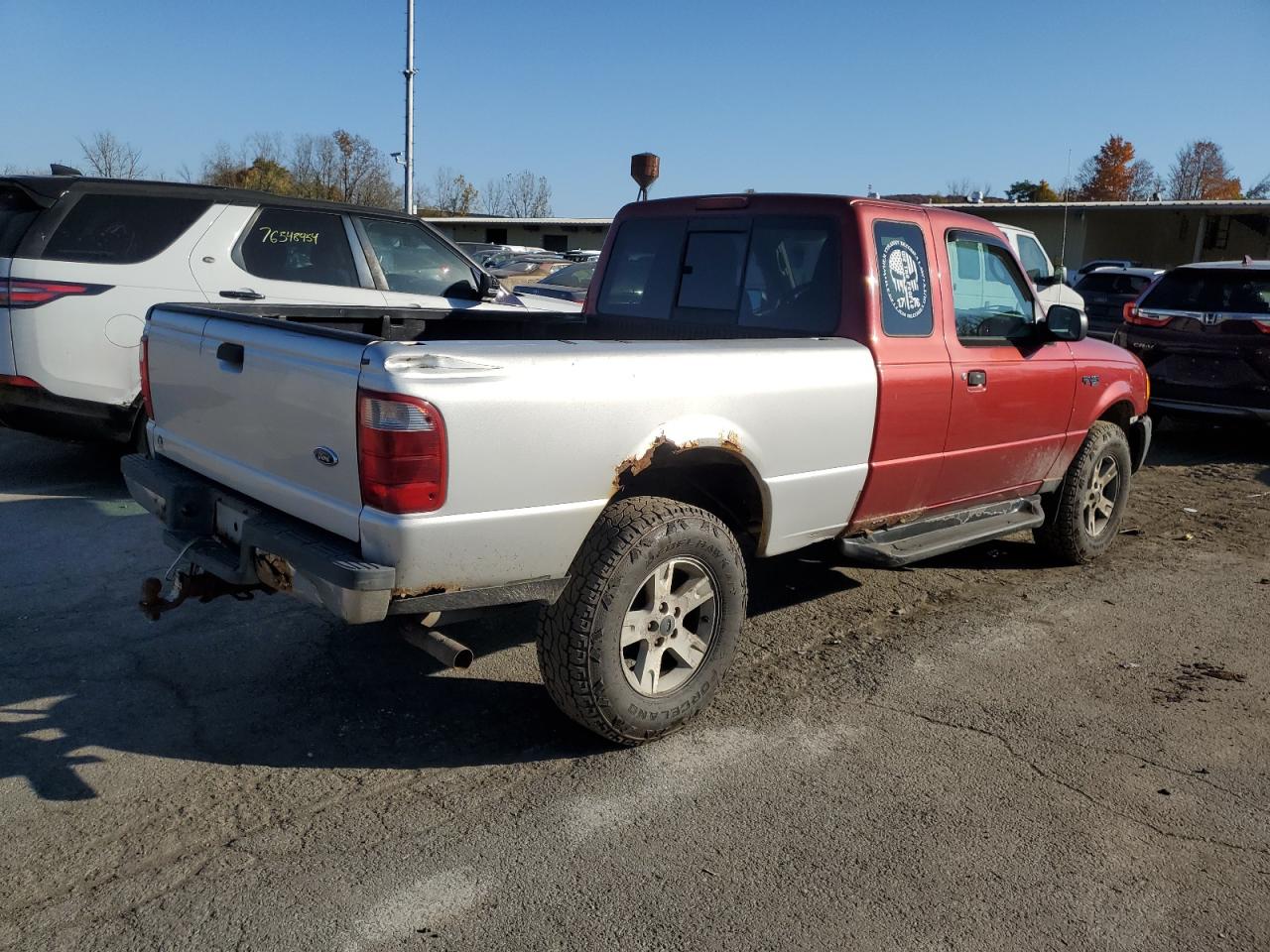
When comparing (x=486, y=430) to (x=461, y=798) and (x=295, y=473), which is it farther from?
(x=461, y=798)

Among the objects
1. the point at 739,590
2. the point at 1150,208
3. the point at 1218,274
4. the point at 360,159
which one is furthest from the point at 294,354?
the point at 360,159

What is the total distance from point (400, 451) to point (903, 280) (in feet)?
8.47

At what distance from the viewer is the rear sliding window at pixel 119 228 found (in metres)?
6.25

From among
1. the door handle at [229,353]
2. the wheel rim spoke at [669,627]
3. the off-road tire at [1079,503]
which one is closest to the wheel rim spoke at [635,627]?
the wheel rim spoke at [669,627]

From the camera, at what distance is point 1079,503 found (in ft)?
19.6

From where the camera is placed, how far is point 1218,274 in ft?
31.9

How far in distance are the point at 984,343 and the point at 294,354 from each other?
3234 mm

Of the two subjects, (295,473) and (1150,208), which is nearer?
(295,473)

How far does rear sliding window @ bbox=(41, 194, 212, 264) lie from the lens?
6250mm

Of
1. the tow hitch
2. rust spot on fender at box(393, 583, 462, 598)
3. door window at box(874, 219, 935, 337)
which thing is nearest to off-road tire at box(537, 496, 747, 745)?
rust spot on fender at box(393, 583, 462, 598)

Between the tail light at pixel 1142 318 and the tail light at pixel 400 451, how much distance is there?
8.72m

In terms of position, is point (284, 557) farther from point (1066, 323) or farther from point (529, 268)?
point (529, 268)

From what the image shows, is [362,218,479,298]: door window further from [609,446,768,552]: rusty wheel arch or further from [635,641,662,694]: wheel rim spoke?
[635,641,662,694]: wheel rim spoke

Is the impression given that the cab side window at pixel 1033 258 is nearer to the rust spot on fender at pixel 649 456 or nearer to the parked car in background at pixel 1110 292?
the parked car in background at pixel 1110 292
